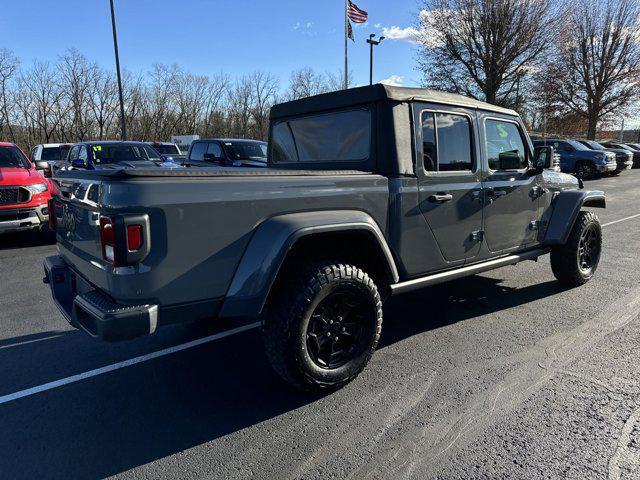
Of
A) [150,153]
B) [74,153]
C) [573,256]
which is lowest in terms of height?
[573,256]

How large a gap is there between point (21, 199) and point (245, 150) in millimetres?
5074

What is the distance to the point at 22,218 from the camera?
7633 millimetres

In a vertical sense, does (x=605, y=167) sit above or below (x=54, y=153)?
below

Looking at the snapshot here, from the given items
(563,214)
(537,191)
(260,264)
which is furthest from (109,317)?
(563,214)

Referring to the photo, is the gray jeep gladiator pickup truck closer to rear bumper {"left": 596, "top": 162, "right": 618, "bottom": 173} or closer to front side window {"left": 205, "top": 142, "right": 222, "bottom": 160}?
front side window {"left": 205, "top": 142, "right": 222, "bottom": 160}

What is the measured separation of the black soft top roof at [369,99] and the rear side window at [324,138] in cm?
7

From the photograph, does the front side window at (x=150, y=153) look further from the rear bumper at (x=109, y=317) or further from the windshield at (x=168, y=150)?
the rear bumper at (x=109, y=317)

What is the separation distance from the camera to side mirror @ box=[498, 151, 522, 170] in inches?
167

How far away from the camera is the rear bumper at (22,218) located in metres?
7.49

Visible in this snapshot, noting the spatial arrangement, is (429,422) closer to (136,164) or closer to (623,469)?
(623,469)

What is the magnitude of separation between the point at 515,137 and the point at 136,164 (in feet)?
27.1

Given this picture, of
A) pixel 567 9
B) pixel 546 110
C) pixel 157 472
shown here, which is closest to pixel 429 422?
pixel 157 472

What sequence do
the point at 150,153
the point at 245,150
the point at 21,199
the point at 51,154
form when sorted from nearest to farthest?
the point at 21,199 < the point at 245,150 < the point at 150,153 < the point at 51,154

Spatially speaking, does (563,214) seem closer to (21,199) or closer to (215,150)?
(21,199)
